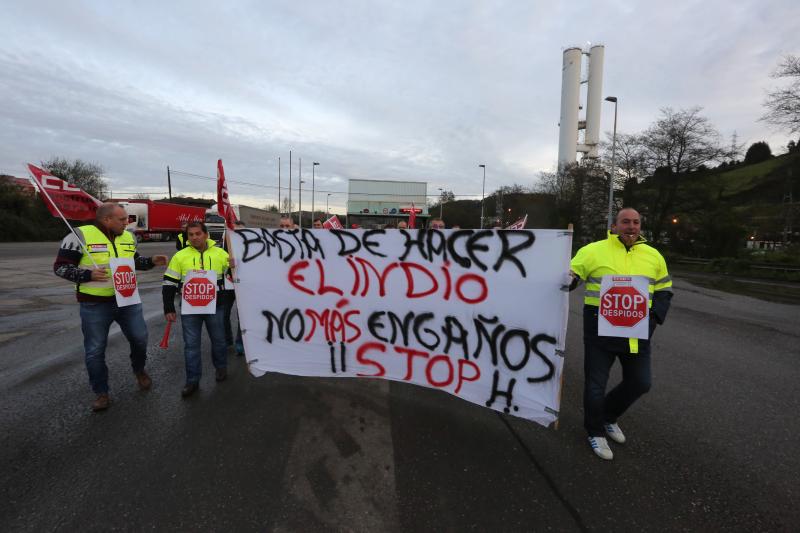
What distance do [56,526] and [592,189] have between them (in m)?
35.3

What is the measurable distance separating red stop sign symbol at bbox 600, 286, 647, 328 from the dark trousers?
25cm

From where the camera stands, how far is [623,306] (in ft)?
9.11

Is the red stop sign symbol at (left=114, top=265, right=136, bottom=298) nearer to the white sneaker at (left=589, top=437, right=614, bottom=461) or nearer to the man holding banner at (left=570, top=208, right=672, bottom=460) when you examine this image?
the man holding banner at (left=570, top=208, right=672, bottom=460)

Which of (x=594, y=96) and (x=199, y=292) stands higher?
(x=594, y=96)

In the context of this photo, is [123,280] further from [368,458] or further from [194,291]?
[368,458]

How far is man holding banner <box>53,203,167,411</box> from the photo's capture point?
3.30 m

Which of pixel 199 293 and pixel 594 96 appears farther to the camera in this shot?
pixel 594 96

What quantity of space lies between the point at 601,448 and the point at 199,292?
3644 millimetres

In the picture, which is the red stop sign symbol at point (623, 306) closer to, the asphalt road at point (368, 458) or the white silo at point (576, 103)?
the asphalt road at point (368, 458)

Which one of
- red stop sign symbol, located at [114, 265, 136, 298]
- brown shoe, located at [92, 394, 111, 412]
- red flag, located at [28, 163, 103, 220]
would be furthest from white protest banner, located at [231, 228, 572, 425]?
red flag, located at [28, 163, 103, 220]

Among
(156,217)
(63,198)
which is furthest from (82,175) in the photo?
(63,198)

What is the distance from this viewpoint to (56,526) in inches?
79.8

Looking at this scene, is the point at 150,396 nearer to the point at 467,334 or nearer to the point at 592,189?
the point at 467,334

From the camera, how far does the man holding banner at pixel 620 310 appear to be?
9.05 ft
